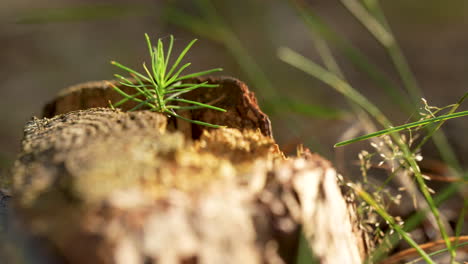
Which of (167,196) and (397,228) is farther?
(397,228)

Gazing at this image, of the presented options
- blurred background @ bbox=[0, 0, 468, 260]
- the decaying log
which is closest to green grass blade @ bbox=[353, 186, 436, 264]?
the decaying log

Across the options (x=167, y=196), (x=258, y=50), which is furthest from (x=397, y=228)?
(x=258, y=50)

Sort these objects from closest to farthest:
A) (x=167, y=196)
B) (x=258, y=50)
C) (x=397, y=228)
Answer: (x=167, y=196)
(x=397, y=228)
(x=258, y=50)

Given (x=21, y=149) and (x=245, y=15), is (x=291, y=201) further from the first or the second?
(x=245, y=15)

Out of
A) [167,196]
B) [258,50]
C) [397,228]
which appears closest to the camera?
[167,196]

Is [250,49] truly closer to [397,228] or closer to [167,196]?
[397,228]

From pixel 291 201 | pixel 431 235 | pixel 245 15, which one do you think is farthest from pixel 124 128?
pixel 245 15

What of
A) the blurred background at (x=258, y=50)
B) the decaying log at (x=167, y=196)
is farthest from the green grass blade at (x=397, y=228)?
the blurred background at (x=258, y=50)
